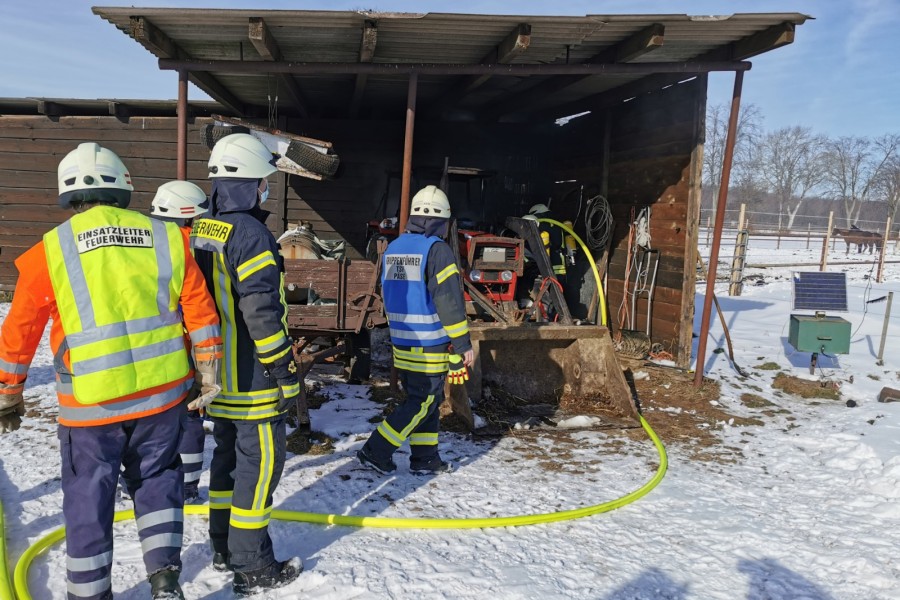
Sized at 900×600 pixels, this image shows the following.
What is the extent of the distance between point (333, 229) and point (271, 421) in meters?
8.21

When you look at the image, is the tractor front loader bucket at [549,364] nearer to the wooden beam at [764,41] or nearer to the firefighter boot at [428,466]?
the firefighter boot at [428,466]

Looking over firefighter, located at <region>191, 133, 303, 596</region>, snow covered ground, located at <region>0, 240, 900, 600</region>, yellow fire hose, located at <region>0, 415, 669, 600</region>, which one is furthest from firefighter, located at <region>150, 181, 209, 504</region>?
firefighter, located at <region>191, 133, 303, 596</region>

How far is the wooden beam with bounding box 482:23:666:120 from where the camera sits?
5.55 meters

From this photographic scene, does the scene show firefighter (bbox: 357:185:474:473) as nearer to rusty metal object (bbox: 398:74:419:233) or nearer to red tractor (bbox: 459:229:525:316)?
rusty metal object (bbox: 398:74:419:233)

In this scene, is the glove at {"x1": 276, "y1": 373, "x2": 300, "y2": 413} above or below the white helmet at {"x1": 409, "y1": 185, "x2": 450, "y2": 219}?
below

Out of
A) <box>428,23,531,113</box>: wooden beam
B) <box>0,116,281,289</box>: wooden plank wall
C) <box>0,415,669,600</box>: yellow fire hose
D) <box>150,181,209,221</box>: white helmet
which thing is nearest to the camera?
<box>0,415,669,600</box>: yellow fire hose

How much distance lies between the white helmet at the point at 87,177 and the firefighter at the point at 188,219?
1.18m

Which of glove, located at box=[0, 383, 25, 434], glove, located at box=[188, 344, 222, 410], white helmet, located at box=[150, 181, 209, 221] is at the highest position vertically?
white helmet, located at box=[150, 181, 209, 221]

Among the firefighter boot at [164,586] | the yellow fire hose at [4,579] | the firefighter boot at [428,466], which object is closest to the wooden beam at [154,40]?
the yellow fire hose at [4,579]

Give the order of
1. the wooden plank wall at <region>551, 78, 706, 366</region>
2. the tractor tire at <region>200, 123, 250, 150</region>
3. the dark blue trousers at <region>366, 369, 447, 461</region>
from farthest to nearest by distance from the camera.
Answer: the wooden plank wall at <region>551, 78, 706, 366</region> → the tractor tire at <region>200, 123, 250, 150</region> → the dark blue trousers at <region>366, 369, 447, 461</region>

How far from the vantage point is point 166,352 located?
2.54m

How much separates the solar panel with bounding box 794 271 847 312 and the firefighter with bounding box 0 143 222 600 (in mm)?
7081

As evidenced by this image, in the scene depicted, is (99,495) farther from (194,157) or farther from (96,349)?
(194,157)

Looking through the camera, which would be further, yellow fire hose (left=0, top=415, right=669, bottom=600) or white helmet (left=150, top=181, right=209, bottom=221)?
white helmet (left=150, top=181, right=209, bottom=221)
